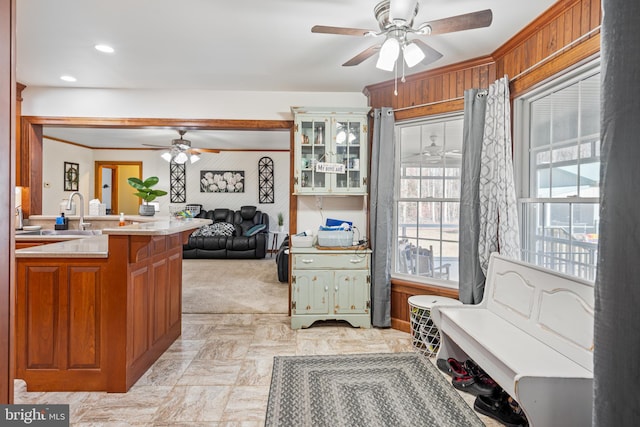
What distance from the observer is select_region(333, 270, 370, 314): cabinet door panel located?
11.5 feet

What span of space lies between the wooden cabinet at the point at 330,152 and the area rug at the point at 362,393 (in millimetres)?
1671

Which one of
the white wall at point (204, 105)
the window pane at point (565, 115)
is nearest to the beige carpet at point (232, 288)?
the white wall at point (204, 105)

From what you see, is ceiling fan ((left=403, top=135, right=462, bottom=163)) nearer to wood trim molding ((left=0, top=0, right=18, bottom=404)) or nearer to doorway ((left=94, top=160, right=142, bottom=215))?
wood trim molding ((left=0, top=0, right=18, bottom=404))

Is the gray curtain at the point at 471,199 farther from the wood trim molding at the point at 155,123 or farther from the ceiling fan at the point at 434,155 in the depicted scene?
the wood trim molding at the point at 155,123

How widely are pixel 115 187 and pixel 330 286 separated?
7.76 m

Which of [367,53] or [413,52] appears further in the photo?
[367,53]

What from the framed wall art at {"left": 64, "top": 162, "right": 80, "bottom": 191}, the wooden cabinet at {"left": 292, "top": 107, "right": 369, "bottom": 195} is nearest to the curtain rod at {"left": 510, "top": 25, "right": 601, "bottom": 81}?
the wooden cabinet at {"left": 292, "top": 107, "right": 369, "bottom": 195}

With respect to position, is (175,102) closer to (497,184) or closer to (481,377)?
(497,184)

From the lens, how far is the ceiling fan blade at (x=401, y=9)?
182cm

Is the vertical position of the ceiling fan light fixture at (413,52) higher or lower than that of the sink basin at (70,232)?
higher

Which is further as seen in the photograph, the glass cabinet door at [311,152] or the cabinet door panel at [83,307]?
the glass cabinet door at [311,152]

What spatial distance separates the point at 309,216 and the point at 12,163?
3.20m

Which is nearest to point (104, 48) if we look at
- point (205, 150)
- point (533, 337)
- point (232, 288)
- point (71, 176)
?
point (232, 288)

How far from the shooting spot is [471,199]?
117 inches
